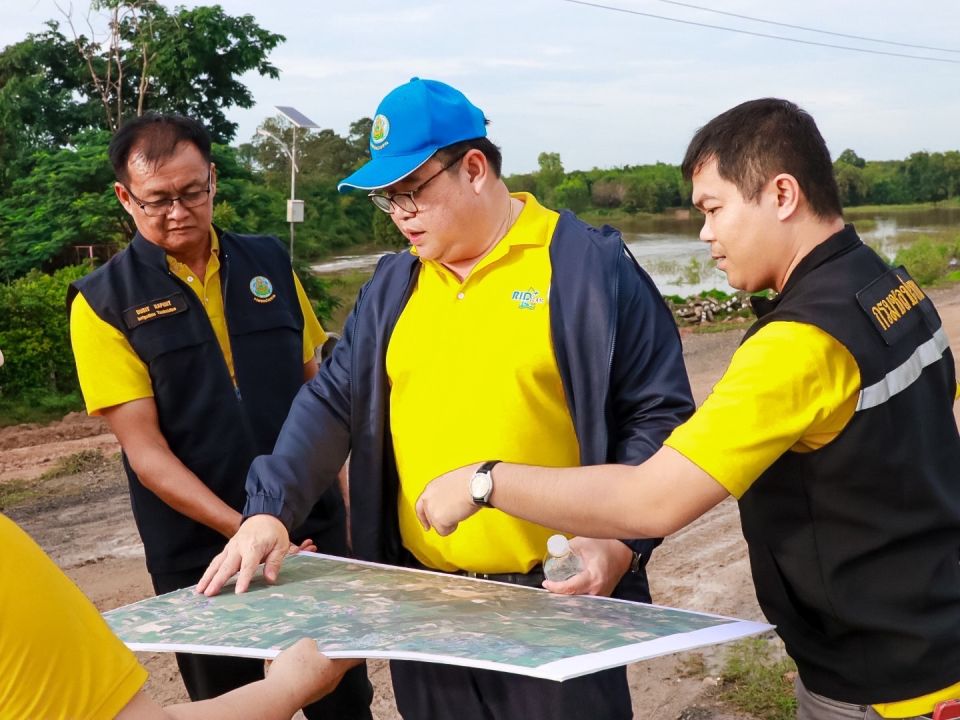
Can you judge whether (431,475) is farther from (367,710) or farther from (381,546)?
(367,710)

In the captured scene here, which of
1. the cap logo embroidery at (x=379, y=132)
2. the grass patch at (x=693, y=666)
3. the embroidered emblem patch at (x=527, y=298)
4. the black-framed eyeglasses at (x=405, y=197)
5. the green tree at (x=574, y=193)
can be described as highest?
the green tree at (x=574, y=193)

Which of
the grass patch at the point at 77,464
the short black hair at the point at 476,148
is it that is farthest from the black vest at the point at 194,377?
the grass patch at the point at 77,464

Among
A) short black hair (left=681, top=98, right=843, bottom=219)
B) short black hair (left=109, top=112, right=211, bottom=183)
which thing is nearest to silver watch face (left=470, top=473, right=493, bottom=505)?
short black hair (left=681, top=98, right=843, bottom=219)

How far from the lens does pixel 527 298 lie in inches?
99.4

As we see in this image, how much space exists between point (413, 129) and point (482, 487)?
3.10ft

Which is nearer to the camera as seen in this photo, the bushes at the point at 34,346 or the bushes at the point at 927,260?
the bushes at the point at 34,346

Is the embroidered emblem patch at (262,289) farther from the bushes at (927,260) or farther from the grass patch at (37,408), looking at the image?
the bushes at (927,260)

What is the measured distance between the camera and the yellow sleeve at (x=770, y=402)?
1855 millimetres

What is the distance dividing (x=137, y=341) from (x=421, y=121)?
129 centimetres

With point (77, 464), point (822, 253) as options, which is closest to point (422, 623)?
point (822, 253)

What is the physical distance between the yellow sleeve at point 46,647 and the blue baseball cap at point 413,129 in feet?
4.28

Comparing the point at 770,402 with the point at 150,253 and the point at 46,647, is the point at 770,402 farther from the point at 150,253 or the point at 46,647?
the point at 150,253

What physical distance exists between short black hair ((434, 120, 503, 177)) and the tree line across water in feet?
9.03

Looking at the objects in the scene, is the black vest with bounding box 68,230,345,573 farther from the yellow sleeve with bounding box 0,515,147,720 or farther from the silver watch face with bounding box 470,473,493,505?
the yellow sleeve with bounding box 0,515,147,720
